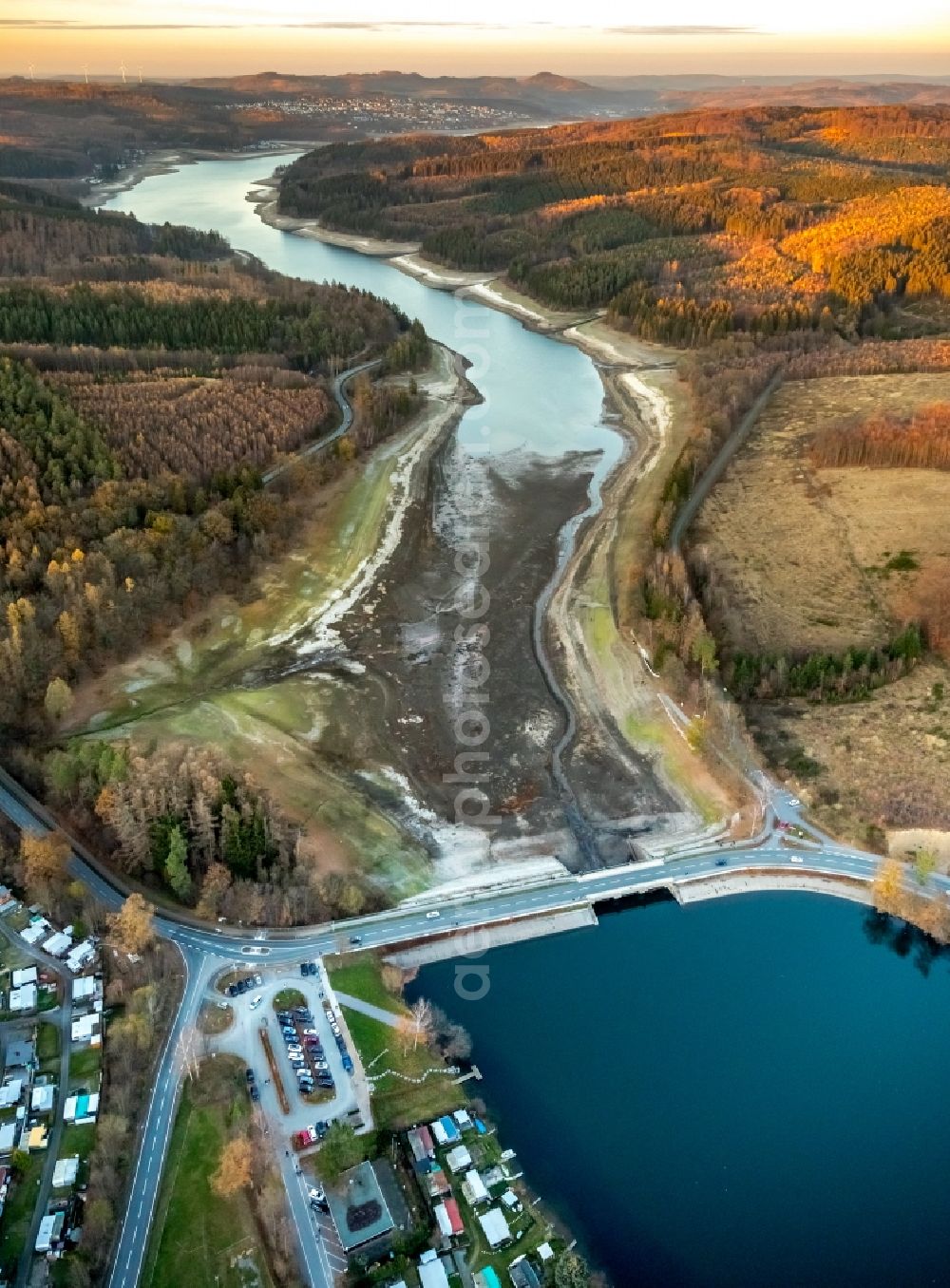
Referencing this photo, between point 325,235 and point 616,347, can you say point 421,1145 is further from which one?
point 325,235

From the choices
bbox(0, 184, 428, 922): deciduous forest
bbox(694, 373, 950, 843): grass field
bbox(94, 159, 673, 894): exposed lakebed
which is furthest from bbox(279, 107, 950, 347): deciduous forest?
bbox(0, 184, 428, 922): deciduous forest

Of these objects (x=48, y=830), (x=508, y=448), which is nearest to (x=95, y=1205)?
(x=48, y=830)

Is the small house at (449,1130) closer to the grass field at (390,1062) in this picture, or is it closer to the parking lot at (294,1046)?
the grass field at (390,1062)

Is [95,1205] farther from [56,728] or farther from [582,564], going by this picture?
[582,564]

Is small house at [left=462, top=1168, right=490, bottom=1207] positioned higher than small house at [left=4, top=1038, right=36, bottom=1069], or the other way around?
small house at [left=4, top=1038, right=36, bottom=1069]

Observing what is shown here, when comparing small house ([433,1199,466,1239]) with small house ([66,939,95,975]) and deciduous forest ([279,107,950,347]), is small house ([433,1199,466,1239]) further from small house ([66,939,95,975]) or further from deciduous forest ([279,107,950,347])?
deciduous forest ([279,107,950,347])

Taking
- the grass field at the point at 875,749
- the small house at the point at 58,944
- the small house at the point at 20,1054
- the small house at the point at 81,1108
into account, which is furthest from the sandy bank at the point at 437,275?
the small house at the point at 81,1108
